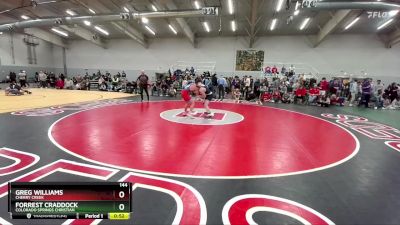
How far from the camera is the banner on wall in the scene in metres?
21.2

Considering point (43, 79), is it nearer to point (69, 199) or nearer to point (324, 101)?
point (324, 101)

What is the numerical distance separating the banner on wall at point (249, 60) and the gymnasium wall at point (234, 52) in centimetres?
48

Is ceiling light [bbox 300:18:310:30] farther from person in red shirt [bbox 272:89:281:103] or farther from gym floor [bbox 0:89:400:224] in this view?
gym floor [bbox 0:89:400:224]

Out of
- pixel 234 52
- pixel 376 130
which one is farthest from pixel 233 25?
pixel 376 130

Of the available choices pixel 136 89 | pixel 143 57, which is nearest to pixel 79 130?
pixel 136 89

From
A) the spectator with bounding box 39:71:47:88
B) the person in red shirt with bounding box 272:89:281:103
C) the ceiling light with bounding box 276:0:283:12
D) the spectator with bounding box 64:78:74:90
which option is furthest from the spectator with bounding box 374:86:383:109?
the spectator with bounding box 39:71:47:88

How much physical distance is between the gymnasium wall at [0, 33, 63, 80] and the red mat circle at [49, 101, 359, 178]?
21.0 meters

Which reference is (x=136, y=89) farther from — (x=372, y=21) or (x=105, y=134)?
(x=372, y=21)

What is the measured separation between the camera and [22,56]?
23.6 metres

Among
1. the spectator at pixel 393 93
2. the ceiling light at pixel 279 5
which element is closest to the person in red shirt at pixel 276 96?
the ceiling light at pixel 279 5

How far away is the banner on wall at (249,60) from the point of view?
69.4 feet

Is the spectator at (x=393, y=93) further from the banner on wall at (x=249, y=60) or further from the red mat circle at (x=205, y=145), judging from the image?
the red mat circle at (x=205, y=145)

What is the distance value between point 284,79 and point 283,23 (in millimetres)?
5154

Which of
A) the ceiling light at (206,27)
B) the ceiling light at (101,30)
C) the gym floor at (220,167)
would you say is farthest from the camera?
the ceiling light at (101,30)
